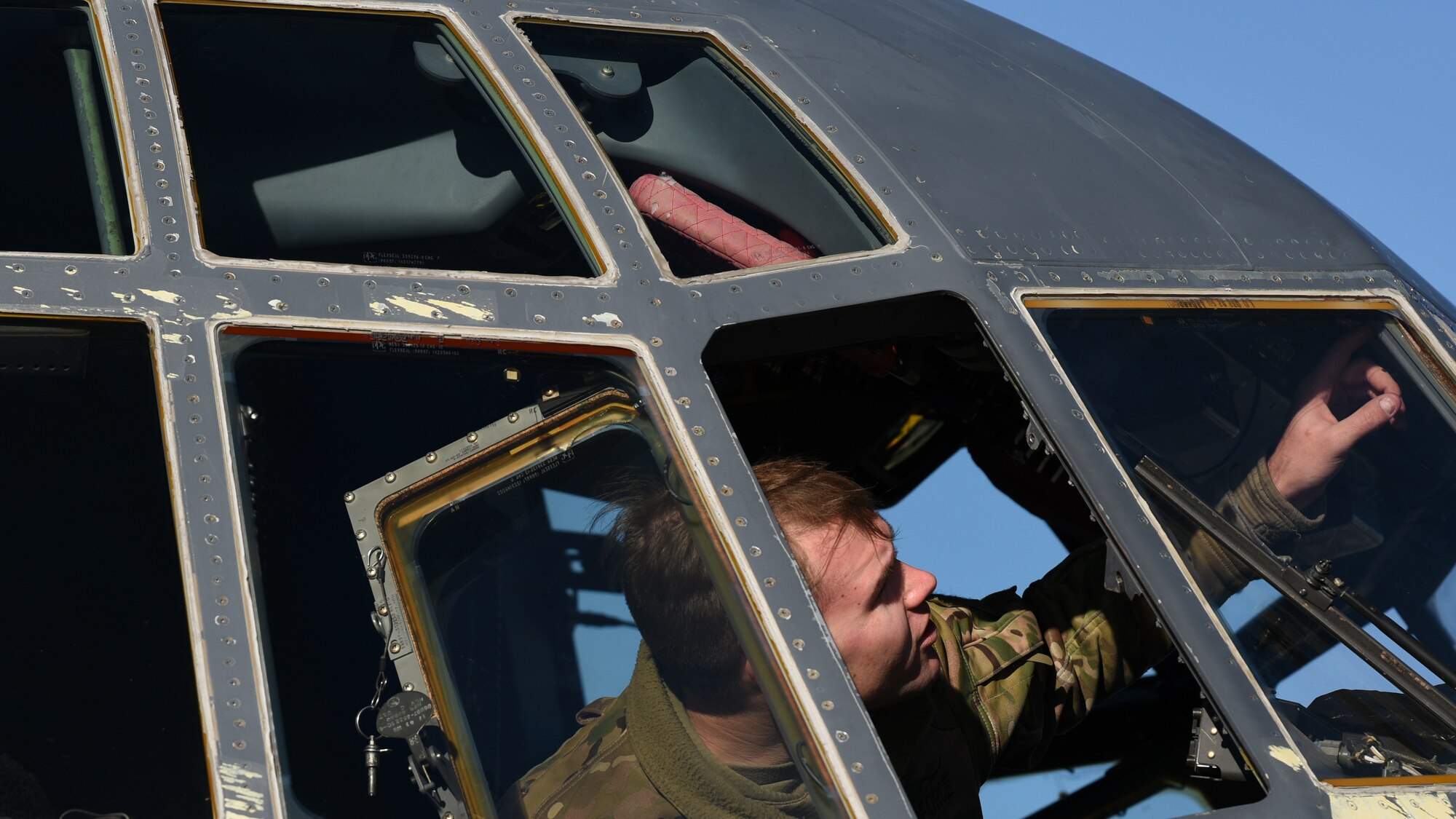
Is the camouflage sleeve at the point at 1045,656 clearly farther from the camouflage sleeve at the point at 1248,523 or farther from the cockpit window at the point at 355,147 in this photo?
the cockpit window at the point at 355,147

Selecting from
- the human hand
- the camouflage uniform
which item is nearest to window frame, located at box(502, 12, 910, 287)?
the camouflage uniform

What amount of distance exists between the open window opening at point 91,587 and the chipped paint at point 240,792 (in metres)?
0.06

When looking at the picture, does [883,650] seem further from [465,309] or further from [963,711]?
[465,309]

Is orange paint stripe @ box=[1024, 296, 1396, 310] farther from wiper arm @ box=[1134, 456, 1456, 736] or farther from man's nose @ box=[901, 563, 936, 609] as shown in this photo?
man's nose @ box=[901, 563, 936, 609]

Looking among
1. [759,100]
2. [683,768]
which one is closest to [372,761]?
[683,768]

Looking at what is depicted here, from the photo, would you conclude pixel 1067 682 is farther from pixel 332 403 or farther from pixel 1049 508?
pixel 332 403

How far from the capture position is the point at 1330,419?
10.2 feet

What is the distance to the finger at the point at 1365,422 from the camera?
3.07 meters

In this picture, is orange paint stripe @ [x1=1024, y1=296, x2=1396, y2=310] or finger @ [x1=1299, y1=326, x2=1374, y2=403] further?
finger @ [x1=1299, y1=326, x2=1374, y2=403]

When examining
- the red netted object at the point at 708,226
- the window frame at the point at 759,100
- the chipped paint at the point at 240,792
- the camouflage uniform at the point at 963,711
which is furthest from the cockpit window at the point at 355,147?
the chipped paint at the point at 240,792

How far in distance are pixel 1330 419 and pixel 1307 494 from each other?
225mm

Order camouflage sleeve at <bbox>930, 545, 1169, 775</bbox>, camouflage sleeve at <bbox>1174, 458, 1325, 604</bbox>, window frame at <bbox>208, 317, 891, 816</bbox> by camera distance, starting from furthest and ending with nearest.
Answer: camouflage sleeve at <bbox>930, 545, 1169, 775</bbox>
camouflage sleeve at <bbox>1174, 458, 1325, 604</bbox>
window frame at <bbox>208, 317, 891, 816</bbox>

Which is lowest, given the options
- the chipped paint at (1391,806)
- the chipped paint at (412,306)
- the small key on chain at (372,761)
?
the chipped paint at (1391,806)

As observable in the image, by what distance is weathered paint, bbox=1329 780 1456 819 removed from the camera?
2.24 metres
